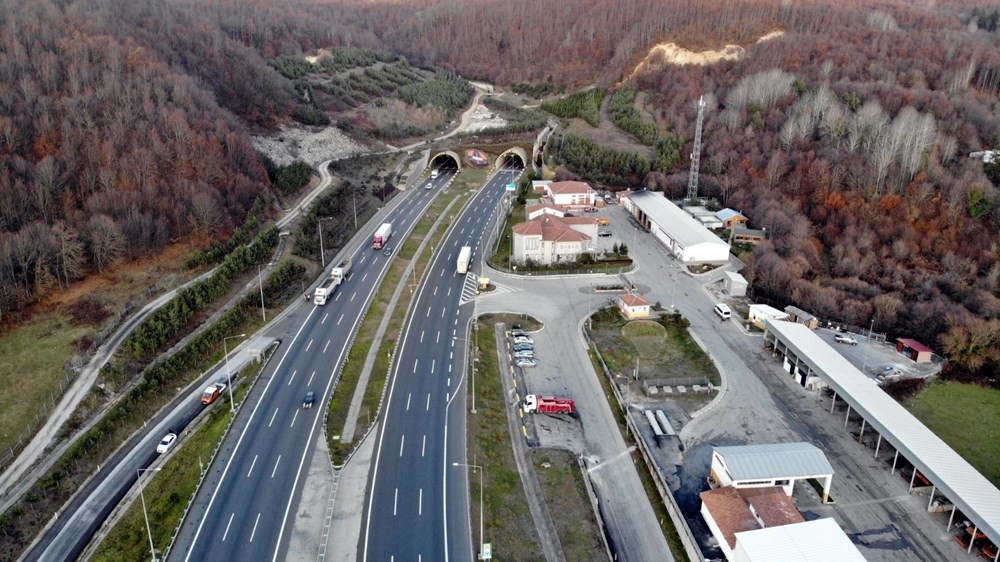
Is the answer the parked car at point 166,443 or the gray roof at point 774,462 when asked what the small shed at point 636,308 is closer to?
the gray roof at point 774,462

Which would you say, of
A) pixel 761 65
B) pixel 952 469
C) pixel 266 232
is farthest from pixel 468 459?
pixel 761 65

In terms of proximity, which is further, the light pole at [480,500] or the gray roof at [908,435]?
the gray roof at [908,435]

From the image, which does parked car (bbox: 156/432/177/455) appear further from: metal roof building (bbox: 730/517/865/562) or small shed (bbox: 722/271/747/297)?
small shed (bbox: 722/271/747/297)

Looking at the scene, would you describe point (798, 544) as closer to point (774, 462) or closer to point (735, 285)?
point (774, 462)

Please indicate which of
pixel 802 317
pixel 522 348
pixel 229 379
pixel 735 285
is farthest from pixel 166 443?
pixel 802 317

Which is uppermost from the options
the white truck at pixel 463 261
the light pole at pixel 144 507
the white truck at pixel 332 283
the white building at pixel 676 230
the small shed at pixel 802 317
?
the white building at pixel 676 230

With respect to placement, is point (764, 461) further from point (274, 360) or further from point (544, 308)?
point (274, 360)

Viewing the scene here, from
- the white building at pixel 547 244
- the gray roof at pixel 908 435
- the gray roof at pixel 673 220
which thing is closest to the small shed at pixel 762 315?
the gray roof at pixel 908 435
